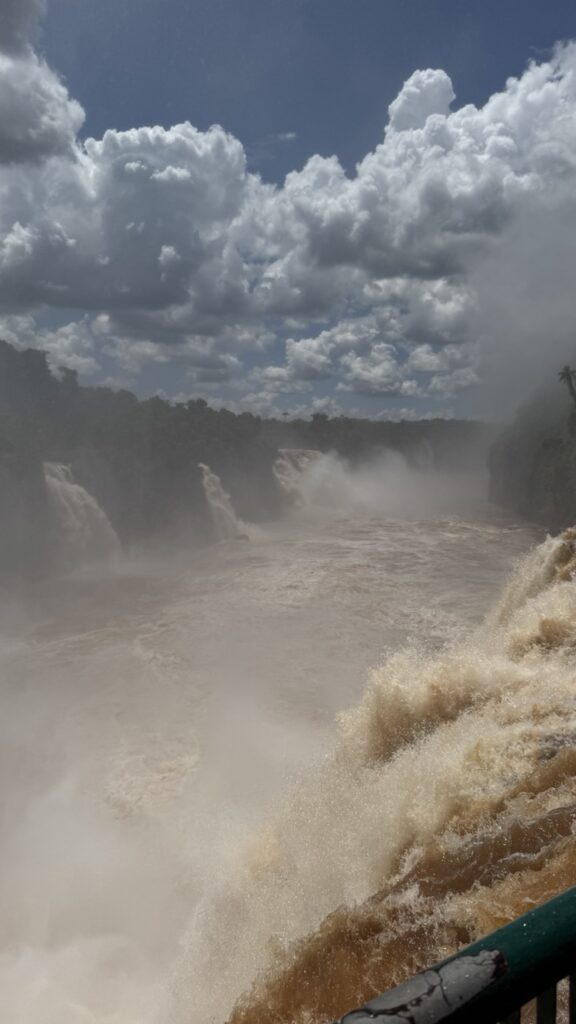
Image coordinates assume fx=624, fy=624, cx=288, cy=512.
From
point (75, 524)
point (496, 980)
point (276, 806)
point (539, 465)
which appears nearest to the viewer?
point (496, 980)

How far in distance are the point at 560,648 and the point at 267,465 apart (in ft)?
117

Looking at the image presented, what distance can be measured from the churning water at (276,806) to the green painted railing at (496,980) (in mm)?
2603

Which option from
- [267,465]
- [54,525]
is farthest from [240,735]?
[267,465]

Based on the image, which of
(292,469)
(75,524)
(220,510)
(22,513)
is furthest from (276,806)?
(292,469)

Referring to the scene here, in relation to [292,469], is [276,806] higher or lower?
lower

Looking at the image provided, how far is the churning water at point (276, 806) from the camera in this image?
3.91m

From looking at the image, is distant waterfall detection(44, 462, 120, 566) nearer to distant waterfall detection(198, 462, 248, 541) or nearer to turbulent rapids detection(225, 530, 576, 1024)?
distant waterfall detection(198, 462, 248, 541)

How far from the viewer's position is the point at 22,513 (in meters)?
27.2

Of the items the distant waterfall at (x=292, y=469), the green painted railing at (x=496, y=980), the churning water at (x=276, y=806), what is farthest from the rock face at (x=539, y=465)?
the green painted railing at (x=496, y=980)

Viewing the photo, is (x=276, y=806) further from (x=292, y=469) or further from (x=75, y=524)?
(x=292, y=469)

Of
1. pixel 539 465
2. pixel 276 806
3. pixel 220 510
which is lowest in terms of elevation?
pixel 276 806

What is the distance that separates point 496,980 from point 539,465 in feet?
126

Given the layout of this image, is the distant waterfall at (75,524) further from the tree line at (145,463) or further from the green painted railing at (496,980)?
the green painted railing at (496,980)

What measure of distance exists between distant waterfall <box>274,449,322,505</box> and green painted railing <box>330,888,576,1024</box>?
41560mm
